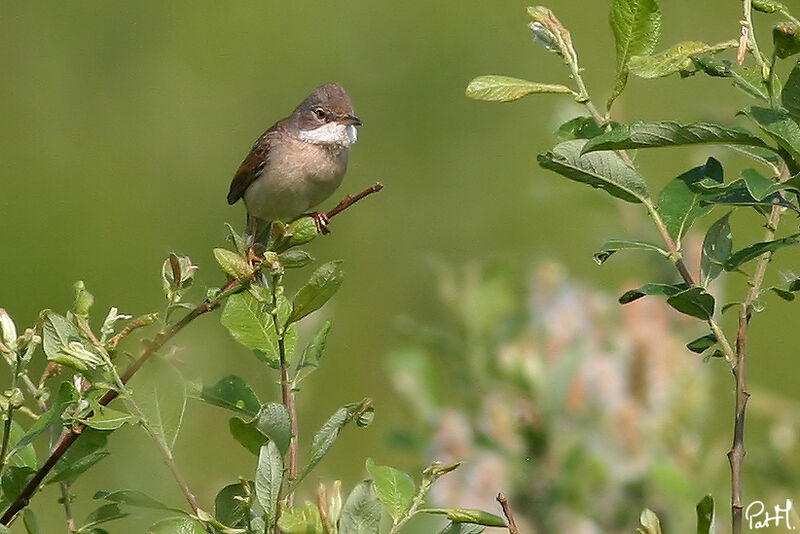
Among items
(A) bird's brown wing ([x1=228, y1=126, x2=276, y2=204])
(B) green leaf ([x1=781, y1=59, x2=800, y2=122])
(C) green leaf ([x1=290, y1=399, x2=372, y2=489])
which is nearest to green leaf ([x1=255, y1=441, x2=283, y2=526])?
(C) green leaf ([x1=290, y1=399, x2=372, y2=489])

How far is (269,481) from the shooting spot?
1.08m

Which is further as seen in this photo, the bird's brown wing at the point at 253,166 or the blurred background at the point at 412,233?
the bird's brown wing at the point at 253,166

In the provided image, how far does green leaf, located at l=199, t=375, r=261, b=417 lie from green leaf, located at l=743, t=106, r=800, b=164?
19.5 inches

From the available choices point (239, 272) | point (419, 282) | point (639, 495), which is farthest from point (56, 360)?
point (419, 282)

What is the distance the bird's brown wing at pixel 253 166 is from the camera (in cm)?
362

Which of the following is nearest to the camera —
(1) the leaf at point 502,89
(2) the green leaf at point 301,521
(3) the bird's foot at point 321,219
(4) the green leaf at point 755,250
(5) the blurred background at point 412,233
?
(2) the green leaf at point 301,521

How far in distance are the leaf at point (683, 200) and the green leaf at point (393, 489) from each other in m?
0.34

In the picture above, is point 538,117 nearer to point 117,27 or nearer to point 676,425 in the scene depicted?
point 117,27

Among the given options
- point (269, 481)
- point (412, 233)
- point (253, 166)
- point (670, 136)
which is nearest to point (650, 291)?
point (670, 136)

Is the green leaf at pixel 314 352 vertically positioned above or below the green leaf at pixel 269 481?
above

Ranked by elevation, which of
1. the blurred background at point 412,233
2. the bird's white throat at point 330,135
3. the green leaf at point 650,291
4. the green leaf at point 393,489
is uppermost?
the green leaf at point 650,291

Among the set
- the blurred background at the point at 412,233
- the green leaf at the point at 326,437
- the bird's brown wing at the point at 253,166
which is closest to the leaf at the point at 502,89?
the green leaf at the point at 326,437

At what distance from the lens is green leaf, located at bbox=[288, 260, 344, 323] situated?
1.15m

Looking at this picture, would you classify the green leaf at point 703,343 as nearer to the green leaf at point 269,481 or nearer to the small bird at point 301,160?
the green leaf at point 269,481
